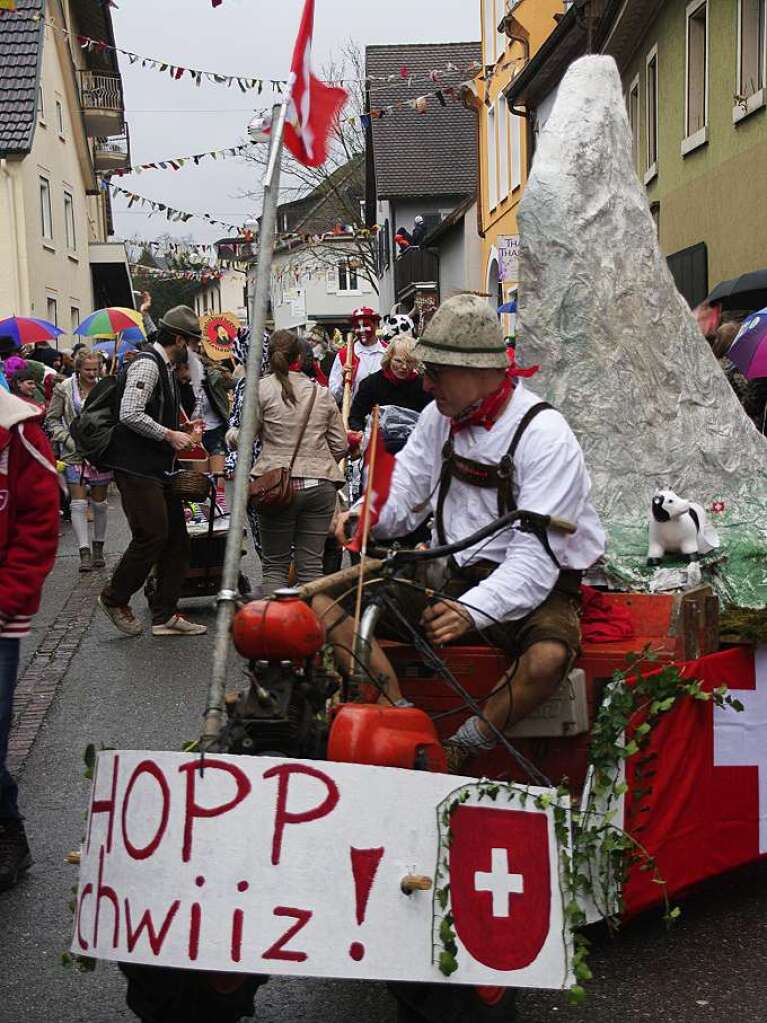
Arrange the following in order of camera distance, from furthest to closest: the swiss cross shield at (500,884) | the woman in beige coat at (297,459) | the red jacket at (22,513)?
1. the woman in beige coat at (297,459)
2. the red jacket at (22,513)
3. the swiss cross shield at (500,884)

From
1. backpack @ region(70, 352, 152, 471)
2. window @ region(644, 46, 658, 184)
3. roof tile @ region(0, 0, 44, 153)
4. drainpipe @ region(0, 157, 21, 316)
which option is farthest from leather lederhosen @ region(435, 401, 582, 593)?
drainpipe @ region(0, 157, 21, 316)

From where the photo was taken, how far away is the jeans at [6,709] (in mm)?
4945

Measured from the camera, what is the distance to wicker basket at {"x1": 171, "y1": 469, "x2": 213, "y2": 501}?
9.63 metres

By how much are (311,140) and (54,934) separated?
8.37 ft

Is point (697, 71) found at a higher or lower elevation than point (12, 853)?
higher

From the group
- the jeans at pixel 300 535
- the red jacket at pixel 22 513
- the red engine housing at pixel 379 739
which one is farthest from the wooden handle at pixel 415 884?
the jeans at pixel 300 535

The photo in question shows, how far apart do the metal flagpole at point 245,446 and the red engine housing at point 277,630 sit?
0.04 m

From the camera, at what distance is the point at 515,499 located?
14.5 ft

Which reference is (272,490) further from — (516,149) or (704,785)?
(516,149)

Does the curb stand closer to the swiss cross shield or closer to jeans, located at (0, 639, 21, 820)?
jeans, located at (0, 639, 21, 820)

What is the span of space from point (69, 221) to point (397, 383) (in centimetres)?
2845

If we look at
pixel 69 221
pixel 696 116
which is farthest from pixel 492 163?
pixel 696 116

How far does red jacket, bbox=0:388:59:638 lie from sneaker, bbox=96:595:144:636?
4.92m

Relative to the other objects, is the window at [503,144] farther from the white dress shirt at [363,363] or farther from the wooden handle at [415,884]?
the wooden handle at [415,884]
